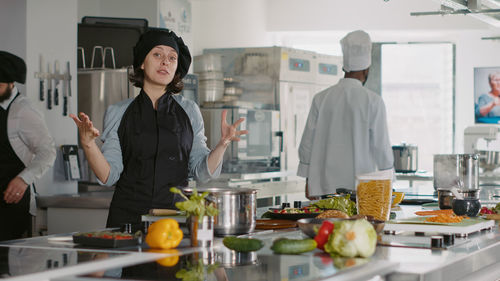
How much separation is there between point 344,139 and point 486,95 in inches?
260

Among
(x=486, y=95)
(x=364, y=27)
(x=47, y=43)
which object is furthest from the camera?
(x=486, y=95)

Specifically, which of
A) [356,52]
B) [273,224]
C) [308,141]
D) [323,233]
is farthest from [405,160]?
[323,233]

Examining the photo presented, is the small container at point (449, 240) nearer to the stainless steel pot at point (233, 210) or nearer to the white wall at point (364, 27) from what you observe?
the stainless steel pot at point (233, 210)

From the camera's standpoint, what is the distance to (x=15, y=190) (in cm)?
407

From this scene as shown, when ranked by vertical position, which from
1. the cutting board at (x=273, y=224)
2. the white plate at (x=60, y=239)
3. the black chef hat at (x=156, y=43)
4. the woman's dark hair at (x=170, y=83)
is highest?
the black chef hat at (x=156, y=43)

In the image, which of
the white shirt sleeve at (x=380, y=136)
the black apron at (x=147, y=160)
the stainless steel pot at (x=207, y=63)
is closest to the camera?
the black apron at (x=147, y=160)

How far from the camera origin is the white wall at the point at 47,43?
186 inches

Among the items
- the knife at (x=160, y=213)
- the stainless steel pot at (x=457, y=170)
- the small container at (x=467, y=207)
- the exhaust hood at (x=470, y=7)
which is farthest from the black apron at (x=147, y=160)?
the exhaust hood at (x=470, y=7)

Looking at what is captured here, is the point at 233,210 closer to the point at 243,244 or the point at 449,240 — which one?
the point at 243,244

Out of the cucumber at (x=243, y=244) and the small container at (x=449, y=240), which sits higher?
the cucumber at (x=243, y=244)

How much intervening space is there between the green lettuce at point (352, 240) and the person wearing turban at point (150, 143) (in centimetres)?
99

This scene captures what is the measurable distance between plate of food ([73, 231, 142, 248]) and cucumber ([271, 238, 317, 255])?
0.42m

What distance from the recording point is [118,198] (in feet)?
9.51

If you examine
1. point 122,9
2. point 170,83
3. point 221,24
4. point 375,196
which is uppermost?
point 221,24
